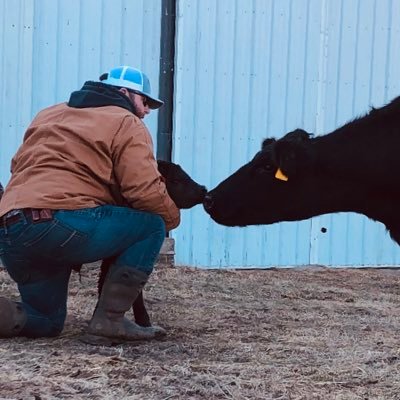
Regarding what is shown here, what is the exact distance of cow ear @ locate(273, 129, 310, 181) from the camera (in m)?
5.29

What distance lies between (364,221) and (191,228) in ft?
6.92

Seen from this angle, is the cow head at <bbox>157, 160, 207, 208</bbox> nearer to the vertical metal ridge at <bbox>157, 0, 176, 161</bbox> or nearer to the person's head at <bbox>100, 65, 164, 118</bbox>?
the person's head at <bbox>100, 65, 164, 118</bbox>

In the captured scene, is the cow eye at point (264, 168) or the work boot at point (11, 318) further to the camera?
the cow eye at point (264, 168)

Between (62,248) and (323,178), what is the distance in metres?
1.67

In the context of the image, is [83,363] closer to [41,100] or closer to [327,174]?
[327,174]

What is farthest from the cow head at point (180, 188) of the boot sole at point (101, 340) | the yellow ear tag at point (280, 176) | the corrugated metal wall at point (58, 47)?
the corrugated metal wall at point (58, 47)

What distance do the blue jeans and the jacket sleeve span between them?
0.33 ft

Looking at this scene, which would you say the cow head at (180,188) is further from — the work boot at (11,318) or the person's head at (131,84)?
the work boot at (11,318)

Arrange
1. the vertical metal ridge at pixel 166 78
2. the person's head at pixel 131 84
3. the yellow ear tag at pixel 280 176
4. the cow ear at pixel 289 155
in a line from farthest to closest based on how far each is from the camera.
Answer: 1. the vertical metal ridge at pixel 166 78
2. the yellow ear tag at pixel 280 176
3. the cow ear at pixel 289 155
4. the person's head at pixel 131 84

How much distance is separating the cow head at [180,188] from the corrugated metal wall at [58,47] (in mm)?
2990

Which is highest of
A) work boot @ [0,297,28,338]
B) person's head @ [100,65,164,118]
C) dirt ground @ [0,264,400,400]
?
person's head @ [100,65,164,118]

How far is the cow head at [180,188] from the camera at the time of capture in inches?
222

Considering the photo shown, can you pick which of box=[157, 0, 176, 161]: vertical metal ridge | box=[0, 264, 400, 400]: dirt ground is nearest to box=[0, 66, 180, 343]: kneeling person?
box=[0, 264, 400, 400]: dirt ground

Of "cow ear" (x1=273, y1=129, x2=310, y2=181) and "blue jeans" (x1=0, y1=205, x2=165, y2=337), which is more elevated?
"cow ear" (x1=273, y1=129, x2=310, y2=181)
